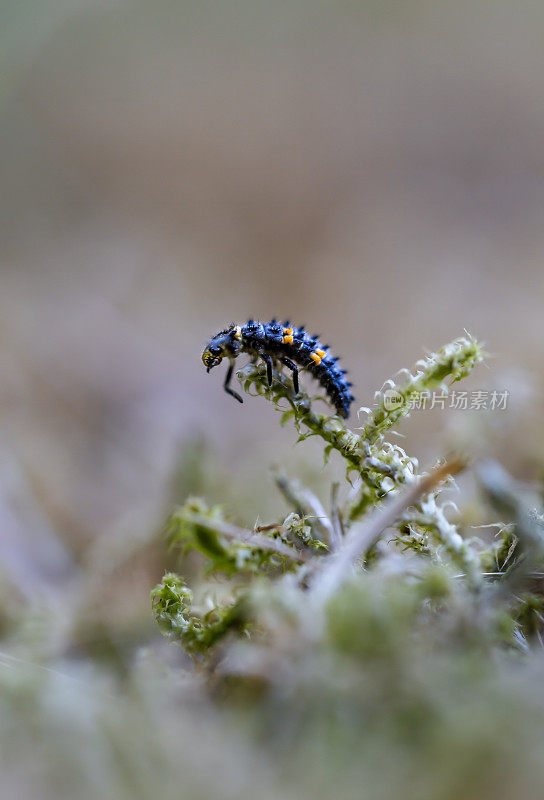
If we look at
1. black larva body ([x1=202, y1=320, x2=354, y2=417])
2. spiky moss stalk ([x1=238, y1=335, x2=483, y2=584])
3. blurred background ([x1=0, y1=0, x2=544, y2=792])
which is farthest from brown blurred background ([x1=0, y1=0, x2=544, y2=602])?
spiky moss stalk ([x1=238, y1=335, x2=483, y2=584])

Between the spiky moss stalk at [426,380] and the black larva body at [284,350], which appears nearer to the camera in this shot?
the spiky moss stalk at [426,380]

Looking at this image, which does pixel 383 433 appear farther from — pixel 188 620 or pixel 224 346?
pixel 224 346

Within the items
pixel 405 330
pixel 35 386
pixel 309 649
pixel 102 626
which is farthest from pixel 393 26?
pixel 309 649

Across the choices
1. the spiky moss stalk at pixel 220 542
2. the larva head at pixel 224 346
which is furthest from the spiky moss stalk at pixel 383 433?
the larva head at pixel 224 346

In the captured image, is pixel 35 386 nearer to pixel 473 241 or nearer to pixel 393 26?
pixel 473 241

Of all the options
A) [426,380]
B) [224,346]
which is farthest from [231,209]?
[426,380]

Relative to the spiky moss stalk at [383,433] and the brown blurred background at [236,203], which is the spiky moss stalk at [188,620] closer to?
the spiky moss stalk at [383,433]
